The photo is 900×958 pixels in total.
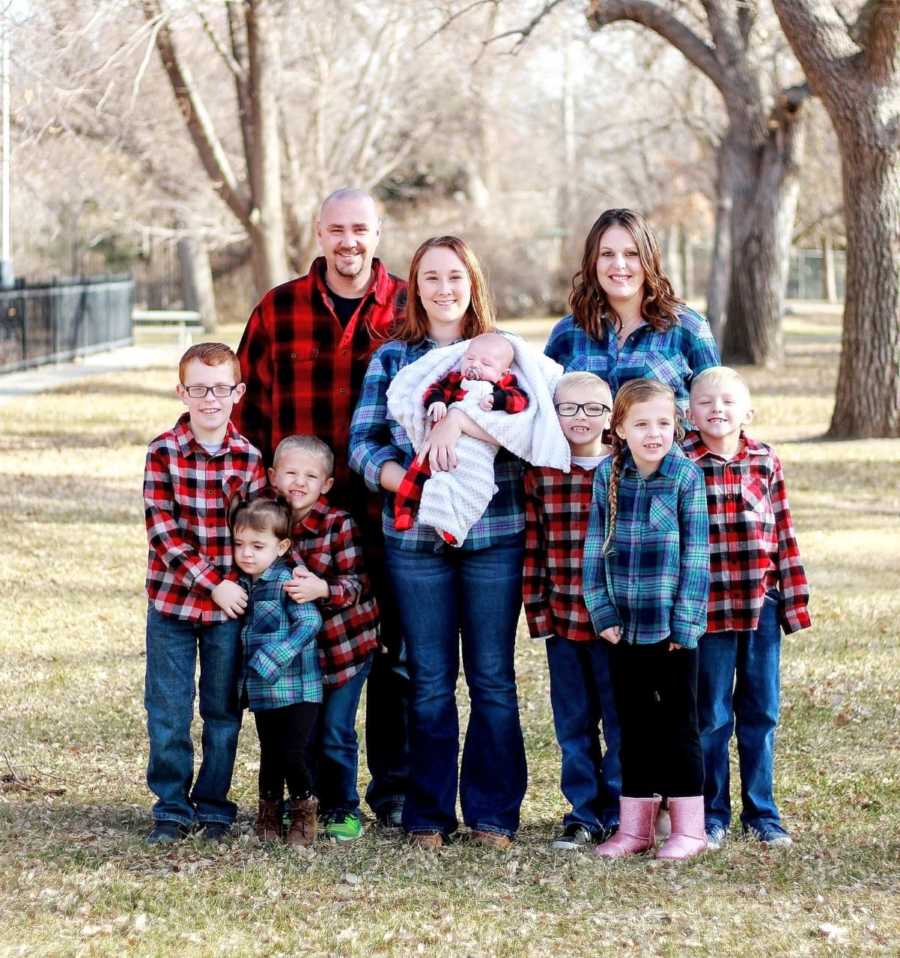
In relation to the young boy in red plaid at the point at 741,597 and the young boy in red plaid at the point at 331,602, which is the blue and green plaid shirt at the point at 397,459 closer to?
the young boy in red plaid at the point at 331,602

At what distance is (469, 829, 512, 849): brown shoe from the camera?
4.89 m

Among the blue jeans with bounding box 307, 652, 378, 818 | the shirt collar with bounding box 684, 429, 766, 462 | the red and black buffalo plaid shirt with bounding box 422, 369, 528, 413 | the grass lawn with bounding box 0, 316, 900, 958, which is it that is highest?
the red and black buffalo plaid shirt with bounding box 422, 369, 528, 413

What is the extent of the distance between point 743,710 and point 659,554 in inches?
29.7

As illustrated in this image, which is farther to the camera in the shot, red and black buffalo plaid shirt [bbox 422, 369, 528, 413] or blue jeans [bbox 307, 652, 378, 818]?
blue jeans [bbox 307, 652, 378, 818]

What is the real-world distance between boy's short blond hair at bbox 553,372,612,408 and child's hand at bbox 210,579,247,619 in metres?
1.15

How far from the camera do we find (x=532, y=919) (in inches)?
168

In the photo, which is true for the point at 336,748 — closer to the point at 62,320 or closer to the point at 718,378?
the point at 718,378

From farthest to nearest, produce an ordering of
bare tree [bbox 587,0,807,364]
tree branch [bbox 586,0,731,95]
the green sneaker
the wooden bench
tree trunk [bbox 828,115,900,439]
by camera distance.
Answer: the wooden bench < bare tree [bbox 587,0,807,364] < tree branch [bbox 586,0,731,95] < tree trunk [bbox 828,115,900,439] < the green sneaker

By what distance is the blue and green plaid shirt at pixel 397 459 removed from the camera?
15.4 feet

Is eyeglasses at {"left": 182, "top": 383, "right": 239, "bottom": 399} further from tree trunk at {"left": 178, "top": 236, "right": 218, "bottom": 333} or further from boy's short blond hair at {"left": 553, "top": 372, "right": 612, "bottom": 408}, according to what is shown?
tree trunk at {"left": 178, "top": 236, "right": 218, "bottom": 333}

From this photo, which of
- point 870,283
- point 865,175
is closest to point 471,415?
point 865,175

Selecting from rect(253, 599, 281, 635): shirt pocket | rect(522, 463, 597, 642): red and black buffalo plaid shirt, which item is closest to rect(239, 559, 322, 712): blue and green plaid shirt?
rect(253, 599, 281, 635): shirt pocket

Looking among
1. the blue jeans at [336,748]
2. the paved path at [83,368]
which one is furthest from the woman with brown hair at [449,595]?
the paved path at [83,368]

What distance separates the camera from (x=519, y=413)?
15.1 ft
